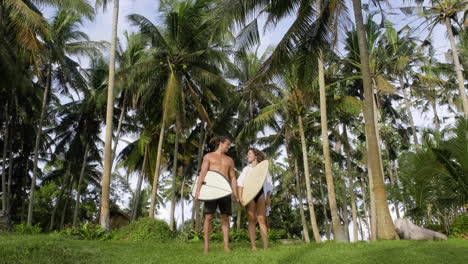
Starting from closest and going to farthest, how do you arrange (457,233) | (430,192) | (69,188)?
1. (457,233)
2. (430,192)
3. (69,188)

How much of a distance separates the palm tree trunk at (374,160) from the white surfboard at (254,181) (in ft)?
8.51

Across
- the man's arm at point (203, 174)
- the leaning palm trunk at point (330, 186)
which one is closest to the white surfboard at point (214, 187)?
the man's arm at point (203, 174)

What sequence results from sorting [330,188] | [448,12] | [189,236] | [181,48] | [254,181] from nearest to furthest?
[254,181] < [330,188] < [189,236] < [448,12] < [181,48]

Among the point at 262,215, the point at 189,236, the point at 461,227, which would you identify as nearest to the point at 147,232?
the point at 189,236

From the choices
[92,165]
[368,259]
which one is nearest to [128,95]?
[92,165]

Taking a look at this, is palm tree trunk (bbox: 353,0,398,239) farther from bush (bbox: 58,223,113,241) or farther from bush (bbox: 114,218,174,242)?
bush (bbox: 58,223,113,241)

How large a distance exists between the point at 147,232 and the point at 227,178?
219 inches

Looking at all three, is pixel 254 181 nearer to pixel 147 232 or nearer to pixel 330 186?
pixel 147 232

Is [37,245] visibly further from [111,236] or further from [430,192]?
[430,192]

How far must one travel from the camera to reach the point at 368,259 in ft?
15.5

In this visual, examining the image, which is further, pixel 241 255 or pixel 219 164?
pixel 219 164

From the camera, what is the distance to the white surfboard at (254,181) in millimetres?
6082

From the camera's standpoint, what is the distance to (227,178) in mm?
5965

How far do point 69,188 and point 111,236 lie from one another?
20801 mm
